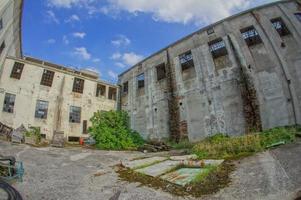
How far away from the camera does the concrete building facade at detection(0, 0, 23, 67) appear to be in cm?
1919

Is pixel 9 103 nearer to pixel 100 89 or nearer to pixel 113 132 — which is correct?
pixel 100 89

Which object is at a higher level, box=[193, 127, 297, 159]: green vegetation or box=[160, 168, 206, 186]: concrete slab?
box=[193, 127, 297, 159]: green vegetation

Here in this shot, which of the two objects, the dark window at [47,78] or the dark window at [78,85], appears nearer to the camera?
the dark window at [47,78]

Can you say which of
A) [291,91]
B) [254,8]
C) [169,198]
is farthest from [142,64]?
[169,198]

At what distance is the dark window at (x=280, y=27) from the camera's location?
18.0 m

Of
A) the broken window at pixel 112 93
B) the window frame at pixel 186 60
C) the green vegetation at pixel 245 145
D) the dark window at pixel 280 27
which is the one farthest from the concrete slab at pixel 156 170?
the broken window at pixel 112 93

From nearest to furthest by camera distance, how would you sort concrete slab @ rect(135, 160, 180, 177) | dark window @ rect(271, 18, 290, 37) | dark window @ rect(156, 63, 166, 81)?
concrete slab @ rect(135, 160, 180, 177), dark window @ rect(271, 18, 290, 37), dark window @ rect(156, 63, 166, 81)

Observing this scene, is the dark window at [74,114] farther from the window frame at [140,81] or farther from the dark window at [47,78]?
the window frame at [140,81]

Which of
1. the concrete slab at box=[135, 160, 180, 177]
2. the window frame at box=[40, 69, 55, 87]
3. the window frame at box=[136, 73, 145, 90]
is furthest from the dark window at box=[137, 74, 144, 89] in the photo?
the concrete slab at box=[135, 160, 180, 177]

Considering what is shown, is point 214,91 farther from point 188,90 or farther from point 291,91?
point 291,91

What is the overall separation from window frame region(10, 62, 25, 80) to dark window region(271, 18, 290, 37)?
22.0 meters

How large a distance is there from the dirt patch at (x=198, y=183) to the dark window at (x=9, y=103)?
15421 millimetres

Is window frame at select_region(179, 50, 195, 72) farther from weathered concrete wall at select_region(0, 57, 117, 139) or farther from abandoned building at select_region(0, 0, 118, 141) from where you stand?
weathered concrete wall at select_region(0, 57, 117, 139)

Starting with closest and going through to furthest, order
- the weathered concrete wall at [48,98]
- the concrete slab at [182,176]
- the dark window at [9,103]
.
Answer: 1. the concrete slab at [182,176]
2. the dark window at [9,103]
3. the weathered concrete wall at [48,98]
